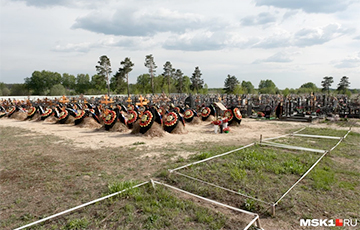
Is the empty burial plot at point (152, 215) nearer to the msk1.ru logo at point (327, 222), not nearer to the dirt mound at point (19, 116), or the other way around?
the msk1.ru logo at point (327, 222)

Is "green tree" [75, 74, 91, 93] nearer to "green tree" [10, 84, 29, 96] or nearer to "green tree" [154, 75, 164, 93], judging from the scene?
"green tree" [10, 84, 29, 96]

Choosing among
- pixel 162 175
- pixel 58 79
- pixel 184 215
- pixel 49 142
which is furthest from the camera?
pixel 58 79

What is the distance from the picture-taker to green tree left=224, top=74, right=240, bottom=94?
7512 cm

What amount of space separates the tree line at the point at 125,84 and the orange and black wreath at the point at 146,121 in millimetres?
47769

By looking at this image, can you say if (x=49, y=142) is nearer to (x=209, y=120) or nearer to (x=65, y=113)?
(x=65, y=113)

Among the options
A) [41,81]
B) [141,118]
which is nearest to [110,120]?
[141,118]

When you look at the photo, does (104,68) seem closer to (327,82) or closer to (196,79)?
(196,79)

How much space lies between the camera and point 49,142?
10812mm

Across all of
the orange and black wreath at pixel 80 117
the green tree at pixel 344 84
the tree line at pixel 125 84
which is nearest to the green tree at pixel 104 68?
the tree line at pixel 125 84

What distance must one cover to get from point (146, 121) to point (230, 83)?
67252mm

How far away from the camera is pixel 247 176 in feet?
19.6

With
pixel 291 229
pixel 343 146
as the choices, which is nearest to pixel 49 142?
pixel 291 229

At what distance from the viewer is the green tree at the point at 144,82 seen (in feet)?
270

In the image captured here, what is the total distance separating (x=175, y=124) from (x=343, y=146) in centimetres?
752
